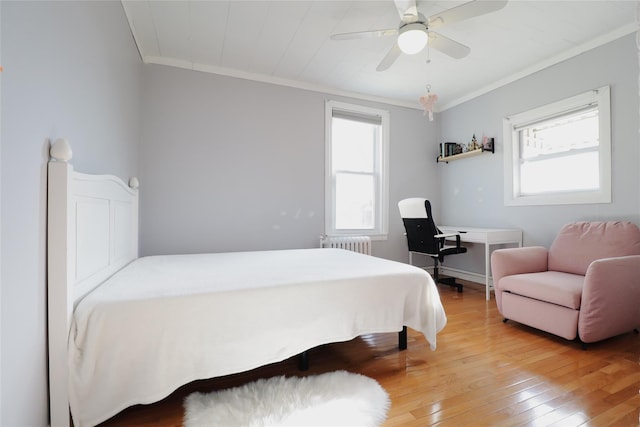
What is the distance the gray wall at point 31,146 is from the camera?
0.88m

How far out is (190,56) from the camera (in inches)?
116

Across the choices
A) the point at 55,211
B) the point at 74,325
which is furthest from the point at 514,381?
the point at 55,211

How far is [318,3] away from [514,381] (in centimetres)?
286

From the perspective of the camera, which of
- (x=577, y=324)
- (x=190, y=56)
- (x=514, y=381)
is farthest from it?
(x=190, y=56)

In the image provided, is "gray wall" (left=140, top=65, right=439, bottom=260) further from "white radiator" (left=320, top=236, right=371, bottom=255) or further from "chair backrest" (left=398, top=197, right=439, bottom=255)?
"chair backrest" (left=398, top=197, right=439, bottom=255)

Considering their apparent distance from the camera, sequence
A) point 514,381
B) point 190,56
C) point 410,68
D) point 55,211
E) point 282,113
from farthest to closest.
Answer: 1. point 282,113
2. point 410,68
3. point 190,56
4. point 514,381
5. point 55,211

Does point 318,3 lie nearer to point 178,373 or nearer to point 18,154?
point 18,154

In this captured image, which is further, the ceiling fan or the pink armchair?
the pink armchair

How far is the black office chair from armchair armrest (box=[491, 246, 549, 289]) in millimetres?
750

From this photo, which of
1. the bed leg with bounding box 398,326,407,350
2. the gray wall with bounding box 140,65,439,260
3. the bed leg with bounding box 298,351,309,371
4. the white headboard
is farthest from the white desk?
the white headboard

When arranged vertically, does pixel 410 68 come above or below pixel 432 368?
above

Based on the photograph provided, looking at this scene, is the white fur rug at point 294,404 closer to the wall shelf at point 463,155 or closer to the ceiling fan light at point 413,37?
the ceiling fan light at point 413,37

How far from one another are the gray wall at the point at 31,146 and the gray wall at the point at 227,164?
1.48m

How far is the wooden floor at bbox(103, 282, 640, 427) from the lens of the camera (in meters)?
1.30
